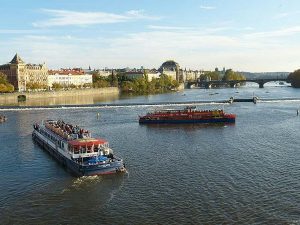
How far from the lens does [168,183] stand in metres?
31.8

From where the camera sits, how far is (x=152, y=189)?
30.5m

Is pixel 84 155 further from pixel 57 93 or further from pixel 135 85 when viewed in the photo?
pixel 135 85

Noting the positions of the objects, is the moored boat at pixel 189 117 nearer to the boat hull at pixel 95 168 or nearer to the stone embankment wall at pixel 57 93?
the boat hull at pixel 95 168

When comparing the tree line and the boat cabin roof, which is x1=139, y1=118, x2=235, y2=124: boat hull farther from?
the tree line

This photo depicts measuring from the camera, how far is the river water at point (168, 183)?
85.4 feet

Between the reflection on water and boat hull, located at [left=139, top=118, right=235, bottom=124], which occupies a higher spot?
boat hull, located at [left=139, top=118, right=235, bottom=124]

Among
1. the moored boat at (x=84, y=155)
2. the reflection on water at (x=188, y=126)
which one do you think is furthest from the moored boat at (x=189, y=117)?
the moored boat at (x=84, y=155)

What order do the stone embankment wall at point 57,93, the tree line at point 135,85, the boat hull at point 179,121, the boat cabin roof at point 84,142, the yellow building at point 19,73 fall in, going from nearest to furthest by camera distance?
the boat cabin roof at point 84,142 < the boat hull at point 179,121 < the stone embankment wall at point 57,93 < the yellow building at point 19,73 < the tree line at point 135,85

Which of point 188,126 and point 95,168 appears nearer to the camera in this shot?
point 95,168

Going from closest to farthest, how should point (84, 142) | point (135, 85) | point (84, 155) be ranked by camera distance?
1. point (84, 155)
2. point (84, 142)
3. point (135, 85)

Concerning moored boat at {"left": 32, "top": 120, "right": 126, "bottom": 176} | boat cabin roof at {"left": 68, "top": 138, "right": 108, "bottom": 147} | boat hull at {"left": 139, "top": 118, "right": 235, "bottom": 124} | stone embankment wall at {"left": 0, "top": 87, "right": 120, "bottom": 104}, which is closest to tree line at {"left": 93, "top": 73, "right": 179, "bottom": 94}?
stone embankment wall at {"left": 0, "top": 87, "right": 120, "bottom": 104}

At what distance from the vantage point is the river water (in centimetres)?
2603

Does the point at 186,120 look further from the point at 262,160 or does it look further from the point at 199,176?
the point at 199,176

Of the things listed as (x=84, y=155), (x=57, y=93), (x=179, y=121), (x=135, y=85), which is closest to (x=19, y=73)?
(x=57, y=93)
